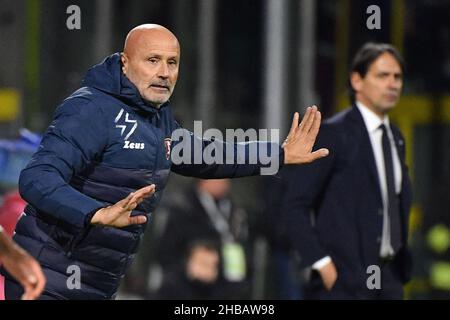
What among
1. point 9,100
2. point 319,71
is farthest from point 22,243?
point 319,71

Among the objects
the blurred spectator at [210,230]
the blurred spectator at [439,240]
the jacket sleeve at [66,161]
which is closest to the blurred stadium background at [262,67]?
the blurred spectator at [439,240]

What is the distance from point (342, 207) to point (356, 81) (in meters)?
0.67

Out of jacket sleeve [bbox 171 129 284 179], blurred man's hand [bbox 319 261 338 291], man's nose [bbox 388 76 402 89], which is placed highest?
man's nose [bbox 388 76 402 89]

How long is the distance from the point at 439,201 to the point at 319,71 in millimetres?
1479

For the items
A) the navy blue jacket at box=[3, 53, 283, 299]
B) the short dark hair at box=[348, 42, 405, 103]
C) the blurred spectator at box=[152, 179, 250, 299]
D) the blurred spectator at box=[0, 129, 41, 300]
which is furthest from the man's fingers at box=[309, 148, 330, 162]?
the blurred spectator at box=[152, 179, 250, 299]

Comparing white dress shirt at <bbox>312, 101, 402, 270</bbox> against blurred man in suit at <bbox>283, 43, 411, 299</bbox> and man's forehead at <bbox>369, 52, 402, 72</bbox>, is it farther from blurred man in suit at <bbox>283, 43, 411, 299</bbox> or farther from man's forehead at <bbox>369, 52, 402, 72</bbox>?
man's forehead at <bbox>369, 52, 402, 72</bbox>

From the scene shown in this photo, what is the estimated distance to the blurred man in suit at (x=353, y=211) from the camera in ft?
21.4

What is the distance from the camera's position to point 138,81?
5117mm

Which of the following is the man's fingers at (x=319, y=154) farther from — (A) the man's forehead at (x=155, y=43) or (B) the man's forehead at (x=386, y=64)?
(B) the man's forehead at (x=386, y=64)

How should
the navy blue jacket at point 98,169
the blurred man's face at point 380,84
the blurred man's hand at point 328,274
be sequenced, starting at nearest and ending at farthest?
the navy blue jacket at point 98,169, the blurred man's hand at point 328,274, the blurred man's face at point 380,84

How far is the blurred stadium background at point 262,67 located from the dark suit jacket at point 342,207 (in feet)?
10.8

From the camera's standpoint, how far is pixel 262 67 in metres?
11.1

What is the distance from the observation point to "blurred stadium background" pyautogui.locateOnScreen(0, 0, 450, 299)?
10.1m
